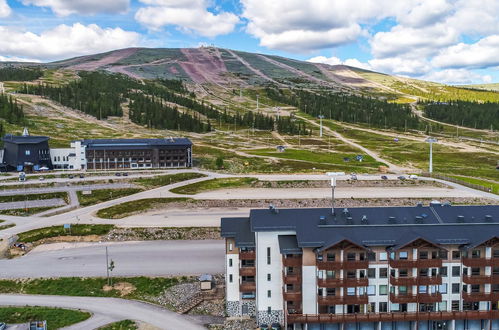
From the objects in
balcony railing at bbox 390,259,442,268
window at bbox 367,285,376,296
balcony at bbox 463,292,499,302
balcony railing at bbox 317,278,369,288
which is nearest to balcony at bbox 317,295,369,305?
window at bbox 367,285,376,296

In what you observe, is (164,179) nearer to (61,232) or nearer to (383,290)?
(61,232)

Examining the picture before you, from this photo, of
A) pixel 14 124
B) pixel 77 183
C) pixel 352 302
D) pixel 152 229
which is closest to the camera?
pixel 352 302

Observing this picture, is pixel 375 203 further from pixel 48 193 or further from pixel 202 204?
pixel 48 193

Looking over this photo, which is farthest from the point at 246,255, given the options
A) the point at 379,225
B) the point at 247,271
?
the point at 379,225

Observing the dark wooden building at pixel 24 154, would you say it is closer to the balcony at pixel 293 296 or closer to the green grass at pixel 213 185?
the green grass at pixel 213 185

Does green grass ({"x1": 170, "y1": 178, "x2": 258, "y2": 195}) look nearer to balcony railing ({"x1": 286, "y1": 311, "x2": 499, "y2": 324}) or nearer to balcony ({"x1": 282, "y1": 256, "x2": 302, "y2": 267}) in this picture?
balcony ({"x1": 282, "y1": 256, "x2": 302, "y2": 267})

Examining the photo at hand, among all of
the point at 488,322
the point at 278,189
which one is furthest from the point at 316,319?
the point at 278,189
